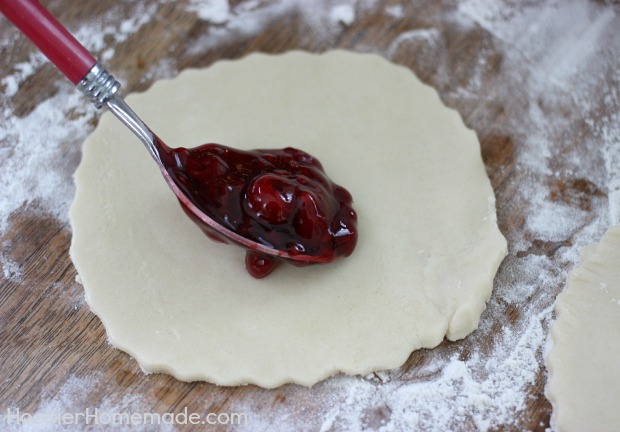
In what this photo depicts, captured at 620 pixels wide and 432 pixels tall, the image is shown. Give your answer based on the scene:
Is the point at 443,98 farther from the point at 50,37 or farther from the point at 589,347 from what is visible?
the point at 50,37

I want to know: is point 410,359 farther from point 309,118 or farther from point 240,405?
point 309,118

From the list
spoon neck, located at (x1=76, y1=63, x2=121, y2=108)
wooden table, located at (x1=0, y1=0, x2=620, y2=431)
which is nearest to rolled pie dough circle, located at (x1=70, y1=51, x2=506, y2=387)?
wooden table, located at (x1=0, y1=0, x2=620, y2=431)

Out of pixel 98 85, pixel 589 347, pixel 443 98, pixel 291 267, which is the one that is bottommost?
pixel 589 347

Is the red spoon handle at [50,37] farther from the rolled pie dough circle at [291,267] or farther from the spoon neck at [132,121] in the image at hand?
the rolled pie dough circle at [291,267]

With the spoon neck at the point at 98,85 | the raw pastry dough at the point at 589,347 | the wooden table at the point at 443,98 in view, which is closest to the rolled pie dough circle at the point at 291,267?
the wooden table at the point at 443,98

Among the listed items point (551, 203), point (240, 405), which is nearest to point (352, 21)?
point (551, 203)

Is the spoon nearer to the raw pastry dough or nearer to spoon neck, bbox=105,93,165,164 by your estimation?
spoon neck, bbox=105,93,165,164

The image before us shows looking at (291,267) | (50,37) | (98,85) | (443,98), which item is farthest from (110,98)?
(443,98)

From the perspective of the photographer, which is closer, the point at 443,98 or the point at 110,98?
the point at 110,98
